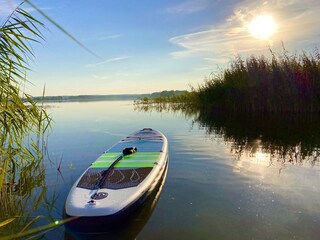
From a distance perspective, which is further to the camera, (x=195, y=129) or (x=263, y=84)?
(x=263, y=84)

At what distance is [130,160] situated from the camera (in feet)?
21.1

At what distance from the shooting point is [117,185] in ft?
16.0

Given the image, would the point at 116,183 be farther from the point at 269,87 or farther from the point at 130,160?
the point at 269,87

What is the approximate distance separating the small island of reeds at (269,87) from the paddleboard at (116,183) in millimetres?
11127

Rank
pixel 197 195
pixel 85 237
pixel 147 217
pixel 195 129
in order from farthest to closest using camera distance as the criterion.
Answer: pixel 195 129
pixel 197 195
pixel 147 217
pixel 85 237

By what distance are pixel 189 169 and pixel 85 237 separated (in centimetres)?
372

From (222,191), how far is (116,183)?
206 centimetres

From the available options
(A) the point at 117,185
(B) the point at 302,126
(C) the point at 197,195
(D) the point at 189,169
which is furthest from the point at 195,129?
(A) the point at 117,185

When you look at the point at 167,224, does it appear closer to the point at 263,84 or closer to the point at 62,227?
Answer: the point at 62,227

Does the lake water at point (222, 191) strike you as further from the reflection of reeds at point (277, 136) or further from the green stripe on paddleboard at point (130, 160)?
the green stripe on paddleboard at point (130, 160)

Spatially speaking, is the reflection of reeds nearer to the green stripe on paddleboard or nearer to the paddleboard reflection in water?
the green stripe on paddleboard

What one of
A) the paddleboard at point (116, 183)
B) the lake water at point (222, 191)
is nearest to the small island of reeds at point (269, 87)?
the lake water at point (222, 191)

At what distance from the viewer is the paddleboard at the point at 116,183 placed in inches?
162

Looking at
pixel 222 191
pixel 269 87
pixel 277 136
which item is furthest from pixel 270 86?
pixel 222 191
